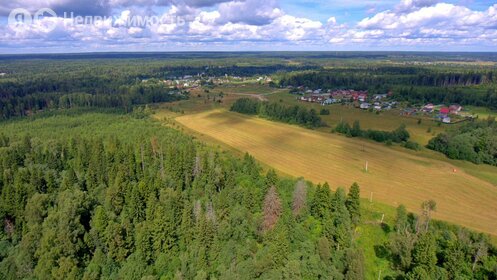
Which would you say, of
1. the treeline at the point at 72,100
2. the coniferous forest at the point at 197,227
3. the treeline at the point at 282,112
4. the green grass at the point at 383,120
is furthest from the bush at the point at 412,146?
the treeline at the point at 72,100

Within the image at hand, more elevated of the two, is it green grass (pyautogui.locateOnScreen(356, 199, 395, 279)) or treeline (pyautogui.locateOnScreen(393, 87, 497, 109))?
treeline (pyautogui.locateOnScreen(393, 87, 497, 109))

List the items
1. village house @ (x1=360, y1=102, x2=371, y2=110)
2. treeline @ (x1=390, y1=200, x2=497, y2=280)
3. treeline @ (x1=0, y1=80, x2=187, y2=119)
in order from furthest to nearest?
village house @ (x1=360, y1=102, x2=371, y2=110) < treeline @ (x1=0, y1=80, x2=187, y2=119) < treeline @ (x1=390, y1=200, x2=497, y2=280)

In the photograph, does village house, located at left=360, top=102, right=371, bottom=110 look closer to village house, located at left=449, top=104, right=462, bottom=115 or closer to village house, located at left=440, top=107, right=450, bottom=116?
village house, located at left=440, top=107, right=450, bottom=116

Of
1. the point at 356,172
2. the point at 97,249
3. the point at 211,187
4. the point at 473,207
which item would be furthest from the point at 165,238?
the point at 473,207

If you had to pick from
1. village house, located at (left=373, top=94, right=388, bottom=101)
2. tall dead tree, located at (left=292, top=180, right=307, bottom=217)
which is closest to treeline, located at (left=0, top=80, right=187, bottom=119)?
village house, located at (left=373, top=94, right=388, bottom=101)

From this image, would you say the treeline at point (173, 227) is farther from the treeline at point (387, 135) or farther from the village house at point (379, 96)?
the village house at point (379, 96)

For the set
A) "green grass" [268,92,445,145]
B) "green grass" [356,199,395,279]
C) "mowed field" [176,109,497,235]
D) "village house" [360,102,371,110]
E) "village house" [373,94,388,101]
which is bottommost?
"green grass" [356,199,395,279]

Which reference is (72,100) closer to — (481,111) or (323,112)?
(323,112)
